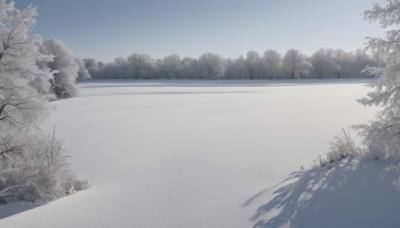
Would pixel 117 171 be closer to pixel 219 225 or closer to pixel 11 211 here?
pixel 11 211

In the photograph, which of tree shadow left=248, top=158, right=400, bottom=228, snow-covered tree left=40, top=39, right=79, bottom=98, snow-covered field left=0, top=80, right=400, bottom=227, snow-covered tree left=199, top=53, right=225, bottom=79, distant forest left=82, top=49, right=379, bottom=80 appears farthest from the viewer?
snow-covered tree left=199, top=53, right=225, bottom=79

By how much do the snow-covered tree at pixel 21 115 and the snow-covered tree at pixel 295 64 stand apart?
79.9 m

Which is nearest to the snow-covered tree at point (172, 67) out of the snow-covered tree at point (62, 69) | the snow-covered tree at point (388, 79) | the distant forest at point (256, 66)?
the distant forest at point (256, 66)

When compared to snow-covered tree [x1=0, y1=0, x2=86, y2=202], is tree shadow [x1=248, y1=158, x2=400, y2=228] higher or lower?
lower

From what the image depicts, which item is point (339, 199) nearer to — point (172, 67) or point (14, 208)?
point (14, 208)

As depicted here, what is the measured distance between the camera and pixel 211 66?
86.6 metres

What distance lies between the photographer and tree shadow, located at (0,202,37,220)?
4866 millimetres

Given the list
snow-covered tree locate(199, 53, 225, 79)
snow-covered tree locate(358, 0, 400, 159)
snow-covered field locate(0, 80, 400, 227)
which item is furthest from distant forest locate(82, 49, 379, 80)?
snow-covered tree locate(358, 0, 400, 159)

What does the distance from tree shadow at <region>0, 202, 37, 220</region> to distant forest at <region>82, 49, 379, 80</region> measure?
265 feet

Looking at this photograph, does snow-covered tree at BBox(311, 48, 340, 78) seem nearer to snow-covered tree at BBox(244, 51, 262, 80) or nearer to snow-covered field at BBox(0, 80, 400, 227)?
snow-covered tree at BBox(244, 51, 262, 80)

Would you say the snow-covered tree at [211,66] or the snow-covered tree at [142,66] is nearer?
the snow-covered tree at [211,66]

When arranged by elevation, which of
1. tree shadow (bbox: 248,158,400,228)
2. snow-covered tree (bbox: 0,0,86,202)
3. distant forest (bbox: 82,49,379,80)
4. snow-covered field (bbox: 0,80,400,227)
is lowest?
snow-covered field (bbox: 0,80,400,227)

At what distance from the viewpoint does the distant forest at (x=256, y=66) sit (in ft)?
270

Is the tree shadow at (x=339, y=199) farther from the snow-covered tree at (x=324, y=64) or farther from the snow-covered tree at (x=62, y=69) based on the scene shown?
the snow-covered tree at (x=324, y=64)
